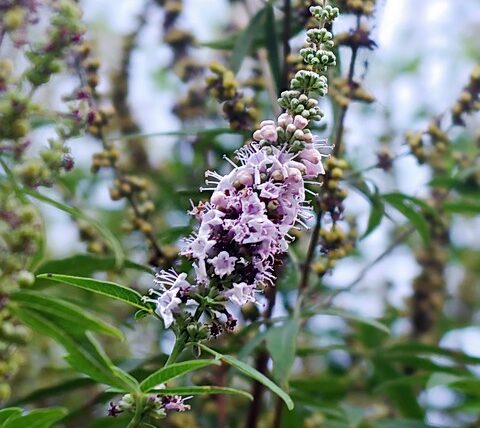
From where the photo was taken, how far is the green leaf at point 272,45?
1936 millimetres

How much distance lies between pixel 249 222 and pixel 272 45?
0.90 m

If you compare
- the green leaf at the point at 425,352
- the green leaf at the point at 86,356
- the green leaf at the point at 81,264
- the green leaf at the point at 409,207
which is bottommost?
the green leaf at the point at 86,356

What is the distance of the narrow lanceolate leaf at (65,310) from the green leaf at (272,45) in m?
0.81

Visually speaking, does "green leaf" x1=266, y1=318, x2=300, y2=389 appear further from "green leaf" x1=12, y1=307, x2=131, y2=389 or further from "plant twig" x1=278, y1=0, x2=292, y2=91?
"plant twig" x1=278, y1=0, x2=292, y2=91

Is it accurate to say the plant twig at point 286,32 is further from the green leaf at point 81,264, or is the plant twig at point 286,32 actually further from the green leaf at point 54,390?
the green leaf at point 54,390

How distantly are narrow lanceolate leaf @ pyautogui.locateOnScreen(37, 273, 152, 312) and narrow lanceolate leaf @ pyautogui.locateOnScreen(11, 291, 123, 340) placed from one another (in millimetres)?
35

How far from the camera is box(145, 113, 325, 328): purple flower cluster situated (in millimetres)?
1172

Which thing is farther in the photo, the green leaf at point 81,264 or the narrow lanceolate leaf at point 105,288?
the green leaf at point 81,264

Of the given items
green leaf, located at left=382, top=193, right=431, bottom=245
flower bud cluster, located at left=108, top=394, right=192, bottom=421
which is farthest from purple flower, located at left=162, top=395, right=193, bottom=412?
green leaf, located at left=382, top=193, right=431, bottom=245

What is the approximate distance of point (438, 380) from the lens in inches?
67.5

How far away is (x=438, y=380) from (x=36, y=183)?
0.83m

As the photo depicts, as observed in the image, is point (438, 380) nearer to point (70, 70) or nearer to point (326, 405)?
point (326, 405)

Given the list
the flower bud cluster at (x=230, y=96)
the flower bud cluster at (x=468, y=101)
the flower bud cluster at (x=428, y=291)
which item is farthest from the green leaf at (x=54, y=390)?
the flower bud cluster at (x=428, y=291)

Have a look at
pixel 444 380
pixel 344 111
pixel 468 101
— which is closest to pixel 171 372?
pixel 444 380
